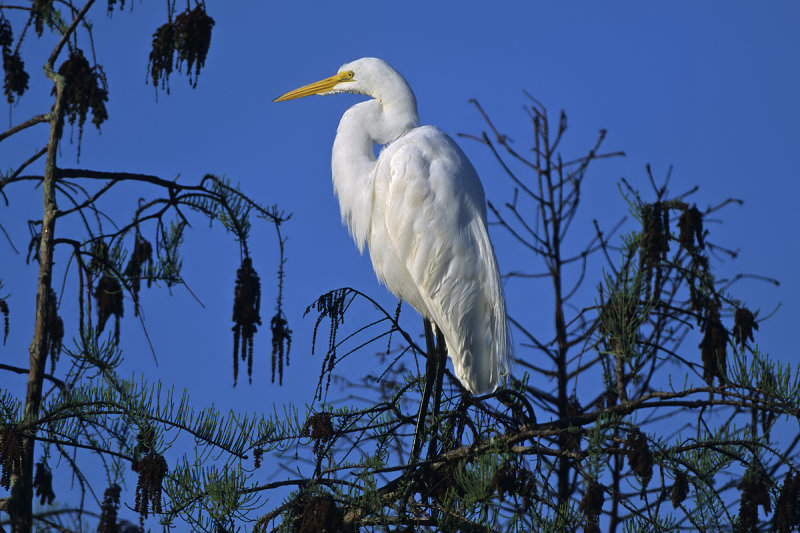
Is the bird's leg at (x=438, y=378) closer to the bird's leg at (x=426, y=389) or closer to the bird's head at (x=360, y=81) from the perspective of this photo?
the bird's leg at (x=426, y=389)

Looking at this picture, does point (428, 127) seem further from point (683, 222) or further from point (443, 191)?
point (683, 222)

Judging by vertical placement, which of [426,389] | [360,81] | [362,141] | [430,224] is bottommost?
[426,389]

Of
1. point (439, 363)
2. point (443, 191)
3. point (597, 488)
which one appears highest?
point (443, 191)

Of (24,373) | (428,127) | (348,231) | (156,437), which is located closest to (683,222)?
(428,127)

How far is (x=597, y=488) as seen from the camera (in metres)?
2.66

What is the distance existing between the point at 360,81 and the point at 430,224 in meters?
1.03

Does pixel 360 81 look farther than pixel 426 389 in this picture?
Yes

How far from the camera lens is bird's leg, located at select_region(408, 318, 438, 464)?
4122 mm

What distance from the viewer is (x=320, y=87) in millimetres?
5348

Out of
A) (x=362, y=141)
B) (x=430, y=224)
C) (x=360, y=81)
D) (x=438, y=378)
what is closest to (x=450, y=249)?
(x=430, y=224)

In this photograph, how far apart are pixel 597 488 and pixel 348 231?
9.03 ft

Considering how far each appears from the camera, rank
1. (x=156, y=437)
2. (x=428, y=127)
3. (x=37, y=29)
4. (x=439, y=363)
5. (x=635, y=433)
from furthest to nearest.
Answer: (x=428, y=127), (x=439, y=363), (x=37, y=29), (x=156, y=437), (x=635, y=433)

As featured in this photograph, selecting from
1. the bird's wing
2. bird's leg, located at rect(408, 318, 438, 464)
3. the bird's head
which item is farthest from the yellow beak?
bird's leg, located at rect(408, 318, 438, 464)

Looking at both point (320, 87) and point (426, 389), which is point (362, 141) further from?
point (426, 389)
